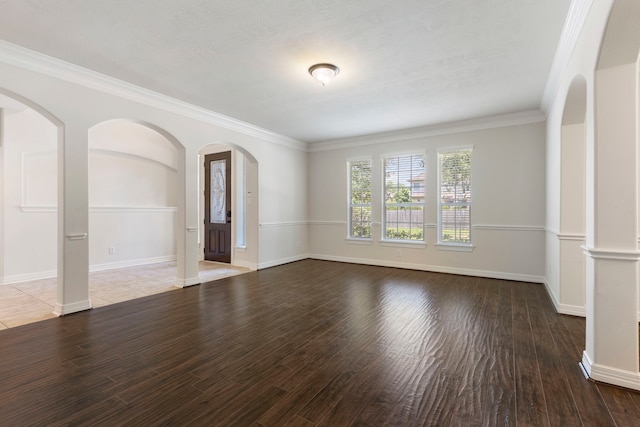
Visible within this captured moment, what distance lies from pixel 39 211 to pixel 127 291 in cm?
241

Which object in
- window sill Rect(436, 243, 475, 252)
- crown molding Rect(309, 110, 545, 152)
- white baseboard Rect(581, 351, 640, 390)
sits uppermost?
crown molding Rect(309, 110, 545, 152)

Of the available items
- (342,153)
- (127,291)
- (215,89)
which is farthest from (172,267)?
(342,153)

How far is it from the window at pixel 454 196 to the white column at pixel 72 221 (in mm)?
5635

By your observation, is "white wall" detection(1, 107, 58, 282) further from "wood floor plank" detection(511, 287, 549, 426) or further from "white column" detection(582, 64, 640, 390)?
"white column" detection(582, 64, 640, 390)

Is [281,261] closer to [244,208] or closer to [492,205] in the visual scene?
[244,208]

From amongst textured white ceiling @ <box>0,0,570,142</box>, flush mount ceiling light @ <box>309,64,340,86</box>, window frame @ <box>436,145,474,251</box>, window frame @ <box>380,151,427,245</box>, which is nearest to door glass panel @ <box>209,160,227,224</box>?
textured white ceiling @ <box>0,0,570,142</box>

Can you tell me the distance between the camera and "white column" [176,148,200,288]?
4.84 metres

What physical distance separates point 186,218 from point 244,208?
204 centimetres

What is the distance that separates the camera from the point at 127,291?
4598 millimetres

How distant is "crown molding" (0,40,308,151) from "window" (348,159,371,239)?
100.0 inches

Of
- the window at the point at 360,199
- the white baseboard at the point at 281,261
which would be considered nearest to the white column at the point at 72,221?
the white baseboard at the point at 281,261

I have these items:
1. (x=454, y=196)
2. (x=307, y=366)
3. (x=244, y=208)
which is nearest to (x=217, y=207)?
(x=244, y=208)

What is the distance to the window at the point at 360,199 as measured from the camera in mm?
6859

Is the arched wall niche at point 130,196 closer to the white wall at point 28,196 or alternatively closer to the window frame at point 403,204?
the white wall at point 28,196
